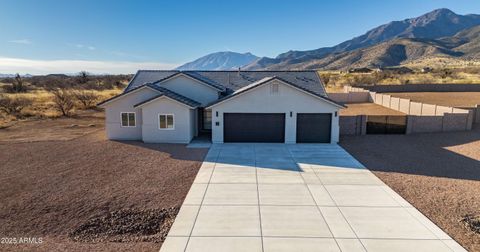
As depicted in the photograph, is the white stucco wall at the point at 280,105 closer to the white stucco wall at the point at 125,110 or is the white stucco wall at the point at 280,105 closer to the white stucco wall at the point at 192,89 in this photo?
the white stucco wall at the point at 192,89

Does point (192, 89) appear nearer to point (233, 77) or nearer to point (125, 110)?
point (233, 77)

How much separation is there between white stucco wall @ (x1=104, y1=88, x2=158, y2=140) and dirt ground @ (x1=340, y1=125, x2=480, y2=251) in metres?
13.7

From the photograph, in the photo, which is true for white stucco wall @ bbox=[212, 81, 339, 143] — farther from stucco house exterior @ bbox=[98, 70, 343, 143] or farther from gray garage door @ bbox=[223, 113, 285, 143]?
gray garage door @ bbox=[223, 113, 285, 143]

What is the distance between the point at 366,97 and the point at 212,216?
40044 mm

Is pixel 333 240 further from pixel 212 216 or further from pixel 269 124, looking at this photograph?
pixel 269 124

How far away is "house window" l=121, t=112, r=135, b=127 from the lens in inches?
869

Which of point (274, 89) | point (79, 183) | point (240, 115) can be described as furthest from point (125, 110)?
point (274, 89)

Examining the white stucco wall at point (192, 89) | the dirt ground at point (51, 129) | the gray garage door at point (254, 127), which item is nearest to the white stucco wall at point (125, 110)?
the white stucco wall at point (192, 89)

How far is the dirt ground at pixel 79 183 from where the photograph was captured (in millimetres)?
9555

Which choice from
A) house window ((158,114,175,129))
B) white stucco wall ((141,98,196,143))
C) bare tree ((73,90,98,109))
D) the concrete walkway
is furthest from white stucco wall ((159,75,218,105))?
bare tree ((73,90,98,109))

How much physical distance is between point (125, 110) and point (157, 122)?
2.72 m

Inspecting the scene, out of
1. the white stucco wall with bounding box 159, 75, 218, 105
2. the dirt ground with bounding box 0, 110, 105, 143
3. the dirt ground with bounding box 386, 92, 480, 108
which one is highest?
the white stucco wall with bounding box 159, 75, 218, 105

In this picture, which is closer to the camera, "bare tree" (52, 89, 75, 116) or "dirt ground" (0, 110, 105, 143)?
"dirt ground" (0, 110, 105, 143)

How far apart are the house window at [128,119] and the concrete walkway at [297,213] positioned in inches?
331
